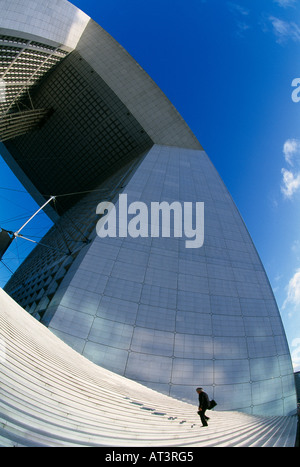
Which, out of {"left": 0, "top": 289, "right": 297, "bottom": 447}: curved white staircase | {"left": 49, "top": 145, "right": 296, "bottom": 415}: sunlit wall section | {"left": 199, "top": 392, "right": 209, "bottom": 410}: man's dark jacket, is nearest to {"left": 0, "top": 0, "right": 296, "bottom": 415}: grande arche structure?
{"left": 49, "top": 145, "right": 296, "bottom": 415}: sunlit wall section

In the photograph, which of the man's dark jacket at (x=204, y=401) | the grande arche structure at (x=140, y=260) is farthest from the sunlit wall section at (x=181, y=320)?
the man's dark jacket at (x=204, y=401)

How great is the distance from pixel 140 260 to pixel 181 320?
4369 millimetres

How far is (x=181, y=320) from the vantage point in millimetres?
12359

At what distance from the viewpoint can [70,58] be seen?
28.4 meters

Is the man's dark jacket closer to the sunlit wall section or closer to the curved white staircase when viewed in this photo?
the curved white staircase

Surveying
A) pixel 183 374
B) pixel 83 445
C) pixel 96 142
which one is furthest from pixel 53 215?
pixel 83 445

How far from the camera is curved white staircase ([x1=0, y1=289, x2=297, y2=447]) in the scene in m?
3.95

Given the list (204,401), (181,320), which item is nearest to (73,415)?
(204,401)

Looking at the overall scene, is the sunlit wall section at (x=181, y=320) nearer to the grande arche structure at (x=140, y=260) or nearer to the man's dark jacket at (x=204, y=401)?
the grande arche structure at (x=140, y=260)

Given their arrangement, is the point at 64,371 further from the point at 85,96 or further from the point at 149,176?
the point at 85,96

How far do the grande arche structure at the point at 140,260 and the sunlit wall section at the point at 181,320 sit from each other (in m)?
0.06

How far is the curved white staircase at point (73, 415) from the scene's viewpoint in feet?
13.0

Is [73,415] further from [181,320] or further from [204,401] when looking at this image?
[181,320]
